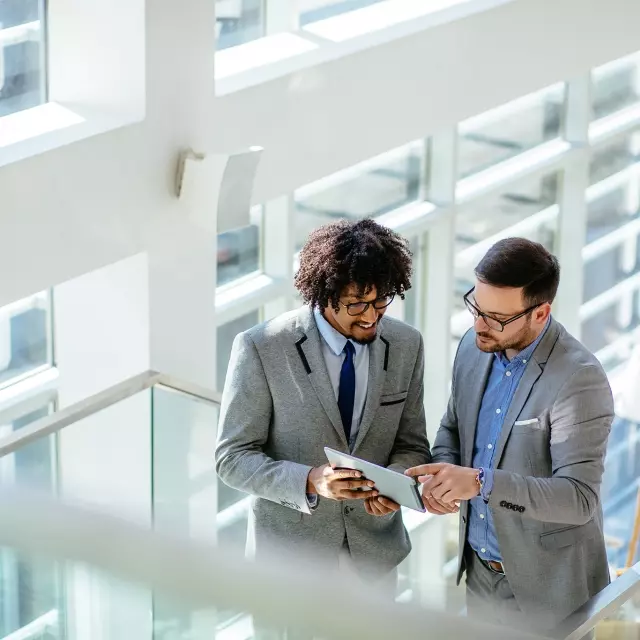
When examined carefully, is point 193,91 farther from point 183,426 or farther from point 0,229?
point 183,426

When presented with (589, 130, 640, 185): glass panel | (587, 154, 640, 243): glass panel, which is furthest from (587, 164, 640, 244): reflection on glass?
(589, 130, 640, 185): glass panel

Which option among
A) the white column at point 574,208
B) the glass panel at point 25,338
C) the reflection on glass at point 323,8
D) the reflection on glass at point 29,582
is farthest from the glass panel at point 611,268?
the reflection on glass at point 29,582

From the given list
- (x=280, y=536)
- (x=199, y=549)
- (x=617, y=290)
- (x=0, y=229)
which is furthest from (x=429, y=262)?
(x=199, y=549)

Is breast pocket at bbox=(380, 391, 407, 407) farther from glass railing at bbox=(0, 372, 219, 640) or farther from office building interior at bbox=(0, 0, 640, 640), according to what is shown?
glass railing at bbox=(0, 372, 219, 640)

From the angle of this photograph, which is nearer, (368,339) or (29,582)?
(29,582)

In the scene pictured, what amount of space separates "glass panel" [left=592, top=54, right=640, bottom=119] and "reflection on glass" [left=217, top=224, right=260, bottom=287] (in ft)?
16.3

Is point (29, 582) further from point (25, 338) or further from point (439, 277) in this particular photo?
point (439, 277)

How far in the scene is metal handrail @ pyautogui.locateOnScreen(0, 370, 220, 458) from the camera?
12.1 feet

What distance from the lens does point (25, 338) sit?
6.65m

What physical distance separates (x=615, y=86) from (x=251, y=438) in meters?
10.0

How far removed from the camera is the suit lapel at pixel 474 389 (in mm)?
2959

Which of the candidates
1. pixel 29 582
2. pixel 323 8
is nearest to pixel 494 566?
pixel 29 582

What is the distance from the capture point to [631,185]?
12570mm

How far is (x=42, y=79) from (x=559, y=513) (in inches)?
164
